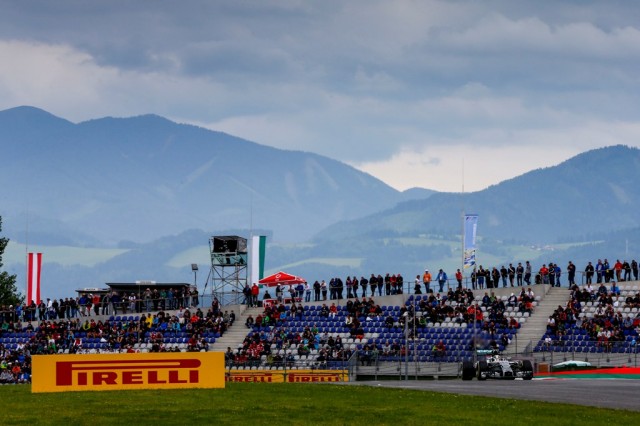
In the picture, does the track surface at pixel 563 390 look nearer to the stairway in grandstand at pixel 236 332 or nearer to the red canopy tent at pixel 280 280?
the stairway in grandstand at pixel 236 332

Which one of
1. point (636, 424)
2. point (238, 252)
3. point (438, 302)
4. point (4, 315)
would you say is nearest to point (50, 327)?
point (4, 315)

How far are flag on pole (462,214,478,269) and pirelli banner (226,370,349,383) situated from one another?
768 inches

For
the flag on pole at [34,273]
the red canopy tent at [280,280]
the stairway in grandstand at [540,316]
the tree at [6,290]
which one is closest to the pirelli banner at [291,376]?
the stairway in grandstand at [540,316]

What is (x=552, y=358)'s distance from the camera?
74562 mm

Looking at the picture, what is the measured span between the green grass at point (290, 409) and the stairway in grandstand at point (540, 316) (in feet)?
91.5

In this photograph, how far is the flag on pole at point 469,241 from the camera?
89.6 meters

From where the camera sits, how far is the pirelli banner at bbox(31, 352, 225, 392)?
53594mm

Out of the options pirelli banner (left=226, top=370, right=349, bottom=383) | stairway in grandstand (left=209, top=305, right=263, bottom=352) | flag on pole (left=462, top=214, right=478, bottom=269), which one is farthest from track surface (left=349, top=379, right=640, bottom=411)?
stairway in grandstand (left=209, top=305, right=263, bottom=352)

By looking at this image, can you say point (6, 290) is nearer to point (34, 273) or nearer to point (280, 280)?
point (34, 273)

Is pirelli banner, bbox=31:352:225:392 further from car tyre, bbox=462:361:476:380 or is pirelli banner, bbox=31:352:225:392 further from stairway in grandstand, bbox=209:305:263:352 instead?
stairway in grandstand, bbox=209:305:263:352

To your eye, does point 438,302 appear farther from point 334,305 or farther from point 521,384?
point 521,384

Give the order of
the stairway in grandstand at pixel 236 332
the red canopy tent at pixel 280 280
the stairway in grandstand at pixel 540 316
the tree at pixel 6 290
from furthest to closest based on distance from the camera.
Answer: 1. the tree at pixel 6 290
2. the red canopy tent at pixel 280 280
3. the stairway in grandstand at pixel 236 332
4. the stairway in grandstand at pixel 540 316

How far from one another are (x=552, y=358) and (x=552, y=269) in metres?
14.5

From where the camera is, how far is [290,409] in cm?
4325
